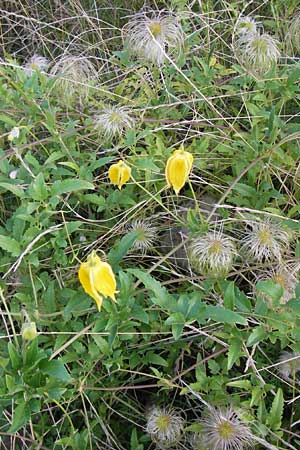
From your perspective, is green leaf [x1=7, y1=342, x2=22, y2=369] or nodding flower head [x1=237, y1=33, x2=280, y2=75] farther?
nodding flower head [x1=237, y1=33, x2=280, y2=75]

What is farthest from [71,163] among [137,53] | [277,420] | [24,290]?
[277,420]

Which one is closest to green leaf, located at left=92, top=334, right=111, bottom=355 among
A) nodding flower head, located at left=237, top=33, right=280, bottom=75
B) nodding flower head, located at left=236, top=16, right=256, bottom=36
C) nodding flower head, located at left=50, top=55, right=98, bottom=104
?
nodding flower head, located at left=50, top=55, right=98, bottom=104

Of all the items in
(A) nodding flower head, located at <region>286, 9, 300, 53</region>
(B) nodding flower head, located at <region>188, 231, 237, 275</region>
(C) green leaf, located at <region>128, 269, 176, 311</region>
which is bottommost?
(B) nodding flower head, located at <region>188, 231, 237, 275</region>

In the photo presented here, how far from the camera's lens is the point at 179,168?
1.04 meters

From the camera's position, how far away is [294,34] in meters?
1.60

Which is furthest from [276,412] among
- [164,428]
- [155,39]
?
[155,39]

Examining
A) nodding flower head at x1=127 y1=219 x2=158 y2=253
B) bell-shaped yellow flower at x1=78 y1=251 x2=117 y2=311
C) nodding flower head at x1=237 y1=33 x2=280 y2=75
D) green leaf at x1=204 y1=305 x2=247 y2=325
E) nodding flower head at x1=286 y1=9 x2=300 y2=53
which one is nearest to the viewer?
bell-shaped yellow flower at x1=78 y1=251 x2=117 y2=311

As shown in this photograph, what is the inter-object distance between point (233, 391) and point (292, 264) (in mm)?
295

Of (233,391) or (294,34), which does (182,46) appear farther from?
(233,391)

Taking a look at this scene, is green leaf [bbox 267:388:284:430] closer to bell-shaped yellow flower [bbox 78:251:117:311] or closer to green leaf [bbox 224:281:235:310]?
green leaf [bbox 224:281:235:310]

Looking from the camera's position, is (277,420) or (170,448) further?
(170,448)

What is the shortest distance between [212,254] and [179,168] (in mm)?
196

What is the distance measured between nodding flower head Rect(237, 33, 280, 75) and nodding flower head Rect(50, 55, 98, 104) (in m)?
0.40

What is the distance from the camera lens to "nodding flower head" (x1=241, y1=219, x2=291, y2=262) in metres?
1.20
